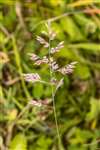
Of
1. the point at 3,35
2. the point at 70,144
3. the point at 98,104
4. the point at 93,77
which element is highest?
the point at 3,35

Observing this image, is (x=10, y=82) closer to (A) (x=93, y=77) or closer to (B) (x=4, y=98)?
(B) (x=4, y=98)

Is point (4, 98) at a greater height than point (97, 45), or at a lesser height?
lesser

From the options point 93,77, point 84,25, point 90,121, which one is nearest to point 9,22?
point 84,25

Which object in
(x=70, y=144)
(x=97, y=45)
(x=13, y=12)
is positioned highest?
(x=13, y=12)

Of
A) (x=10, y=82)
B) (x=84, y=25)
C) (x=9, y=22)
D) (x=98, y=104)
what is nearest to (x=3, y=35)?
(x=9, y=22)

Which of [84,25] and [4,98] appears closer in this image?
[4,98]

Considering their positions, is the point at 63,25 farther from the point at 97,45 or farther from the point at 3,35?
the point at 3,35
